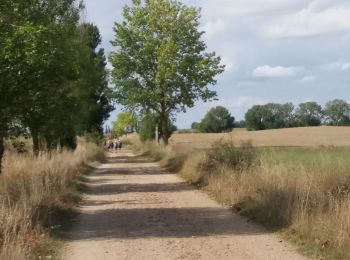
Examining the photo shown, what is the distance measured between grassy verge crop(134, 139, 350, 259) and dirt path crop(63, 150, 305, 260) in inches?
17.2

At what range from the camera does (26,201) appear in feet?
41.3

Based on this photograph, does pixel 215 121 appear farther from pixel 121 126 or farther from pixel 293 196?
pixel 293 196

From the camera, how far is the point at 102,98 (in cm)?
5581

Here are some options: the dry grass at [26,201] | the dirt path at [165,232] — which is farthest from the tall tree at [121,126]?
the dirt path at [165,232]

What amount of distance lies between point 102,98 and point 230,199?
40880 mm

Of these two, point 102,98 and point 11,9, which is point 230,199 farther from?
point 102,98

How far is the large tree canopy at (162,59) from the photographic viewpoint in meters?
43.5

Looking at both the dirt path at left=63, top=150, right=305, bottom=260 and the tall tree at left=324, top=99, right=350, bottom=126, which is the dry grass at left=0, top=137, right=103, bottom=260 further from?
the tall tree at left=324, top=99, right=350, bottom=126

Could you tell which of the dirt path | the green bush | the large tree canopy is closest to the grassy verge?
the green bush

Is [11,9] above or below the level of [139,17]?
below

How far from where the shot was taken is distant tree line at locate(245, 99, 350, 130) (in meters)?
115

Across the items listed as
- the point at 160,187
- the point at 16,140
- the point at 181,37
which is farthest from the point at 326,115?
the point at 16,140

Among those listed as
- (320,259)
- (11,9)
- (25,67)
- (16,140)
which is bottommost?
(320,259)

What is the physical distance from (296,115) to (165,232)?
11026cm
